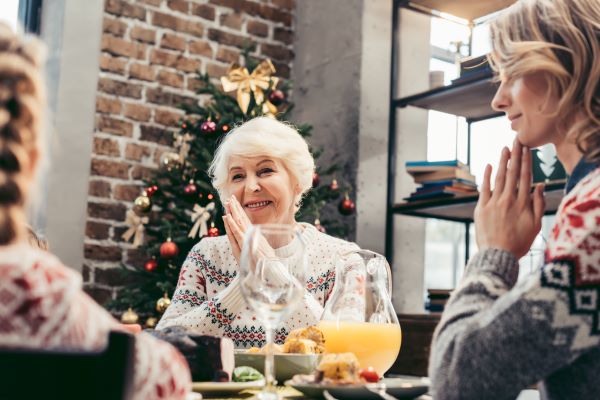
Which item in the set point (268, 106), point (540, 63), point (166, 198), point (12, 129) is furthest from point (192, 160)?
point (12, 129)

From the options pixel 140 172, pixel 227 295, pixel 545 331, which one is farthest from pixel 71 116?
pixel 545 331

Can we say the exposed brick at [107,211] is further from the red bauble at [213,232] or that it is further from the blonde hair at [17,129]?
the blonde hair at [17,129]

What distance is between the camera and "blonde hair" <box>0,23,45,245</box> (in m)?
0.57

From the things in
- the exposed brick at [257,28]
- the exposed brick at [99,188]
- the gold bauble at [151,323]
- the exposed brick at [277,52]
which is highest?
the exposed brick at [257,28]

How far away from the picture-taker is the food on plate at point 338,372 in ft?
3.20

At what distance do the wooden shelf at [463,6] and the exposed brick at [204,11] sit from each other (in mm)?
1015

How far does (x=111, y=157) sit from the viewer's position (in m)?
3.44

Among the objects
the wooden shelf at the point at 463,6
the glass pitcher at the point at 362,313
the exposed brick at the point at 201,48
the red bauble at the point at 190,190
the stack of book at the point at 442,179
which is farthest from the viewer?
the exposed brick at the point at 201,48

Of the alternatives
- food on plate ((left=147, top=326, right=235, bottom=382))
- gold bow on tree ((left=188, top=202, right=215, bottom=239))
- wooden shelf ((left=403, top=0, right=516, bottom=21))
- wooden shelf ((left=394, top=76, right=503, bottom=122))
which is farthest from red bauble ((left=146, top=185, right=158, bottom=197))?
food on plate ((left=147, top=326, right=235, bottom=382))

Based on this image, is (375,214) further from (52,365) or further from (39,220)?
(52,365)

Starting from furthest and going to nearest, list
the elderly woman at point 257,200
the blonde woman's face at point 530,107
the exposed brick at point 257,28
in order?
1. the exposed brick at point 257,28
2. the elderly woman at point 257,200
3. the blonde woman's face at point 530,107

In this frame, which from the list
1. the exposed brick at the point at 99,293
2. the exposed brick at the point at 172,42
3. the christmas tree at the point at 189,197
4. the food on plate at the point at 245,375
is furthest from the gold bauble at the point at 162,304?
the food on plate at the point at 245,375

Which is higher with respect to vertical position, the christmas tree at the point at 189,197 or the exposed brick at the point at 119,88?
the exposed brick at the point at 119,88

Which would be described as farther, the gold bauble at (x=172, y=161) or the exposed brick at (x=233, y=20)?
the exposed brick at (x=233, y=20)
